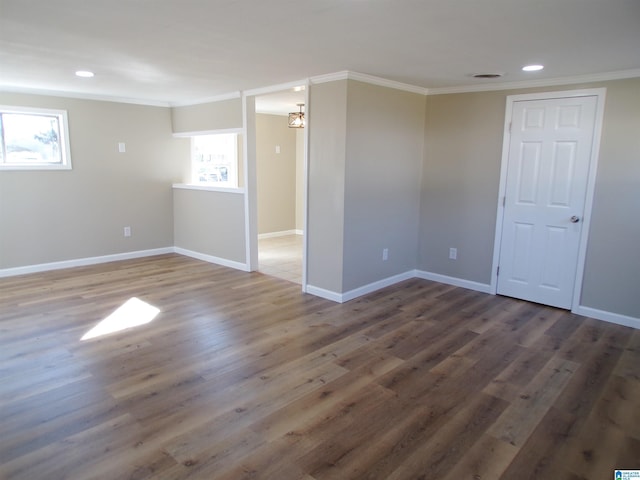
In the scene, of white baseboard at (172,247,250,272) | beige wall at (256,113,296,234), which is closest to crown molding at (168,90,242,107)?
beige wall at (256,113,296,234)

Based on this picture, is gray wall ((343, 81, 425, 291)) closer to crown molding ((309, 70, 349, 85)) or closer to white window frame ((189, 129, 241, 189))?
crown molding ((309, 70, 349, 85))

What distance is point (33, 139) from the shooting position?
205 inches

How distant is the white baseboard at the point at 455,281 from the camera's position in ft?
15.5

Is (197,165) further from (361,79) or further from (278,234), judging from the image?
(361,79)

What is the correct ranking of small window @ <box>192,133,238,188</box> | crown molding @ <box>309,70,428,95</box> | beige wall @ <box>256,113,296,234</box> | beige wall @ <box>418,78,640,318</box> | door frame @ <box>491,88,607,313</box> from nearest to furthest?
beige wall @ <box>418,78,640,318</box>
door frame @ <box>491,88,607,313</box>
crown molding @ <box>309,70,428,95</box>
small window @ <box>192,133,238,188</box>
beige wall @ <box>256,113,296,234</box>

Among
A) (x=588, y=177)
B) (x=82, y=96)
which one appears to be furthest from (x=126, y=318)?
(x=588, y=177)

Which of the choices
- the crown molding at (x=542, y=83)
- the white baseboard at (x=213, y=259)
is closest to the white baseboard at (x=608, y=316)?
the crown molding at (x=542, y=83)

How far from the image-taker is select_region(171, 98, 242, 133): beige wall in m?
5.28

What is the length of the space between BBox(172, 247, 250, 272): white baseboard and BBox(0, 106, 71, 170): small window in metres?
1.92

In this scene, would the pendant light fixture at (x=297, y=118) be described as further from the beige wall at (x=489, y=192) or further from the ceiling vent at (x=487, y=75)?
the ceiling vent at (x=487, y=75)

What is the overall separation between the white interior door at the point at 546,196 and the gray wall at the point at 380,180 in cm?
106

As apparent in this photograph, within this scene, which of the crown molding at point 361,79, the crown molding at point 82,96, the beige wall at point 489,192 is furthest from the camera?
the crown molding at point 82,96

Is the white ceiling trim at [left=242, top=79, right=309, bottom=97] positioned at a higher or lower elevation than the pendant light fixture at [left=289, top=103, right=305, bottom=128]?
higher

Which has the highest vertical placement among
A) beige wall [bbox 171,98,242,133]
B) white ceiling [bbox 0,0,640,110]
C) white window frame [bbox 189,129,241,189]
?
white ceiling [bbox 0,0,640,110]
